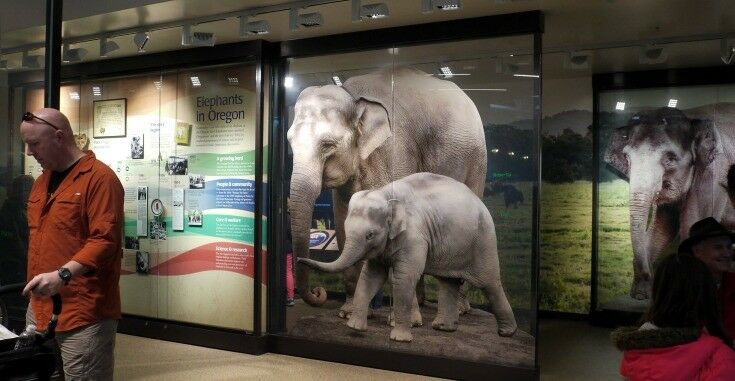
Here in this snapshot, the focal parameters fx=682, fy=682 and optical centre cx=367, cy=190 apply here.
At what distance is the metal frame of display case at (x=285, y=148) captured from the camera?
17.5 feet

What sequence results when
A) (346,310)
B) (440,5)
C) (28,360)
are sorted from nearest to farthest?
(28,360), (440,5), (346,310)

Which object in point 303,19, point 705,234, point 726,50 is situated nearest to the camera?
point 705,234

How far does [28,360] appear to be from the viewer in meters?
2.34

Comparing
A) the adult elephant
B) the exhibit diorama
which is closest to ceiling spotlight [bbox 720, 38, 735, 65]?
the exhibit diorama

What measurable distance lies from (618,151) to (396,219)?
369 cm

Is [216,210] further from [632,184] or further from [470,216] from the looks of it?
[632,184]

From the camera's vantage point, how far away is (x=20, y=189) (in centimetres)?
642

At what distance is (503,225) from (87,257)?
11.7 feet

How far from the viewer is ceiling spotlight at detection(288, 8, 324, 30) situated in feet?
17.4

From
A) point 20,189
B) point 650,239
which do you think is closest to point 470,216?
point 650,239

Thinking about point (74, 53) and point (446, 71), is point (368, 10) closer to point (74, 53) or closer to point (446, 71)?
point (446, 71)

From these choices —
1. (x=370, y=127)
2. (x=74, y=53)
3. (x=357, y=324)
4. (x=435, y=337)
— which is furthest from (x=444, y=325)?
(x=74, y=53)

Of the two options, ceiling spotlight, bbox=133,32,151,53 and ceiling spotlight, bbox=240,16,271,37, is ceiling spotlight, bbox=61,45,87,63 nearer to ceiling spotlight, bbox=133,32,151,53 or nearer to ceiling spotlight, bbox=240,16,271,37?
ceiling spotlight, bbox=133,32,151,53

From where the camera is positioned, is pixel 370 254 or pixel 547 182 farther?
pixel 547 182
